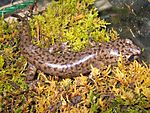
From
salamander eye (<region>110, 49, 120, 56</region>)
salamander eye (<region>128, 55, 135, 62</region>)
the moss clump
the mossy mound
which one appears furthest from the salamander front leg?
salamander eye (<region>128, 55, 135, 62</region>)

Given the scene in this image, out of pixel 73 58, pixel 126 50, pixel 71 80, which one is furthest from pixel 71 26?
pixel 126 50

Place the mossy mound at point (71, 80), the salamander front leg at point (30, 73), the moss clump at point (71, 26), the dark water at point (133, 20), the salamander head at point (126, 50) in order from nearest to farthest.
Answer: the mossy mound at point (71, 80)
the dark water at point (133, 20)
the salamander head at point (126, 50)
the salamander front leg at point (30, 73)
the moss clump at point (71, 26)

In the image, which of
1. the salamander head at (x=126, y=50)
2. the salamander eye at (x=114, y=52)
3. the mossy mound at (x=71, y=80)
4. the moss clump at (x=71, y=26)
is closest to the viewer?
the mossy mound at (x=71, y=80)

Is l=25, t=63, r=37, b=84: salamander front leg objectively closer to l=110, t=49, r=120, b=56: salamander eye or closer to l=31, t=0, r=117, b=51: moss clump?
l=31, t=0, r=117, b=51: moss clump

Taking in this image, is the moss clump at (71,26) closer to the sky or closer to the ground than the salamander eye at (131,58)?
closer to the sky

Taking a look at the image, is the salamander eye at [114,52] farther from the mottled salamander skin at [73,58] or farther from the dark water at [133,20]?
the dark water at [133,20]

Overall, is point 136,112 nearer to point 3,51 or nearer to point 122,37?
point 122,37

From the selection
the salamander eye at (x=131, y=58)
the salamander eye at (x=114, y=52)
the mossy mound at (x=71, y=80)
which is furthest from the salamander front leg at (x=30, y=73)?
the salamander eye at (x=131, y=58)

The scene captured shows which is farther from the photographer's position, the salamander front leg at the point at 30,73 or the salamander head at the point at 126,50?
the salamander front leg at the point at 30,73
